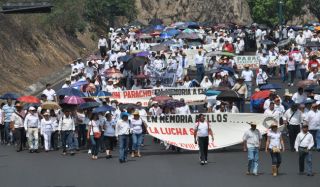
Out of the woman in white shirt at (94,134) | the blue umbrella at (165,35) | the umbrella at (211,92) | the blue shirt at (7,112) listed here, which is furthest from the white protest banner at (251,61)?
the woman in white shirt at (94,134)

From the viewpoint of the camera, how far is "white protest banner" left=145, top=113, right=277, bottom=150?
28.6 meters

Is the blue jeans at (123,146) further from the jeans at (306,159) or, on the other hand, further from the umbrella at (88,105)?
the jeans at (306,159)

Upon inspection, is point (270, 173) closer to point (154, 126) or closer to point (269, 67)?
point (154, 126)

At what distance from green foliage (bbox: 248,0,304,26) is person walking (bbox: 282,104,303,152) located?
58.3 meters

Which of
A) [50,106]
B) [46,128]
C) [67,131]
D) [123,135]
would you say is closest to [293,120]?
[123,135]

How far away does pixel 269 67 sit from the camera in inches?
1823

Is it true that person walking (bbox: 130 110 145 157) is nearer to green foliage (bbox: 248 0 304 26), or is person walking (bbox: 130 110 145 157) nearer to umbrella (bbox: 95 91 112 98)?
umbrella (bbox: 95 91 112 98)

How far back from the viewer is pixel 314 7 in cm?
9481

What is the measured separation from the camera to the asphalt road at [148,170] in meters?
23.6

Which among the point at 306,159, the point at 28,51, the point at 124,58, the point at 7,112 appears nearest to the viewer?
the point at 306,159

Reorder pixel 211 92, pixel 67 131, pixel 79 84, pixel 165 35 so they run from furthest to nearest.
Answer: pixel 165 35 < pixel 79 84 < pixel 211 92 < pixel 67 131

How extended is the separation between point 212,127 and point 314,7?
67696 millimetres

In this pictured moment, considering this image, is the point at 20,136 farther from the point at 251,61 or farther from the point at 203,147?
the point at 251,61

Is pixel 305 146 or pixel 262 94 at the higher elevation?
pixel 262 94
